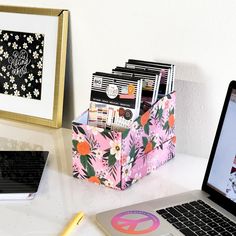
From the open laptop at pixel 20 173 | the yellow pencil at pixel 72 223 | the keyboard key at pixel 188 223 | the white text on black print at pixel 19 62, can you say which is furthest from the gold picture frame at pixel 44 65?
the keyboard key at pixel 188 223

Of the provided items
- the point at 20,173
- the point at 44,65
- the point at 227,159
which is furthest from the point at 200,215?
the point at 44,65

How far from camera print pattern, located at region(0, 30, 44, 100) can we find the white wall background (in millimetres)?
99

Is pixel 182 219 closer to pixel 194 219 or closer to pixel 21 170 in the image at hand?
pixel 194 219

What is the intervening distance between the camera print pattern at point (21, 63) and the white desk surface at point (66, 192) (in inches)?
6.8

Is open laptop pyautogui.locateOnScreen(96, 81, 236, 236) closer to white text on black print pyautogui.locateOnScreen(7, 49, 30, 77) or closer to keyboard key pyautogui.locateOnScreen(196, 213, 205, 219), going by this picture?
keyboard key pyautogui.locateOnScreen(196, 213, 205, 219)

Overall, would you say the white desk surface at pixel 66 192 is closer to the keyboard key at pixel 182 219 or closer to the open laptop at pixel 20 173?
the open laptop at pixel 20 173

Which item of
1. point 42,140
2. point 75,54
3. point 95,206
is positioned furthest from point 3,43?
point 95,206

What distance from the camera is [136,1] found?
3.71 feet

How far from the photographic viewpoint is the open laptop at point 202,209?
78 centimetres

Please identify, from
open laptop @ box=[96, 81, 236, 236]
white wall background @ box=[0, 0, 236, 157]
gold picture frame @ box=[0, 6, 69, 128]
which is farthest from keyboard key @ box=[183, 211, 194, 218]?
gold picture frame @ box=[0, 6, 69, 128]

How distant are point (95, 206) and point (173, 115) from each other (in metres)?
0.34

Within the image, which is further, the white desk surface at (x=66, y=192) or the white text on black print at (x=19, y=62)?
the white text on black print at (x=19, y=62)

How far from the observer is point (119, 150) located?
90cm

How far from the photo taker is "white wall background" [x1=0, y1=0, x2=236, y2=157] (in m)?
1.04
